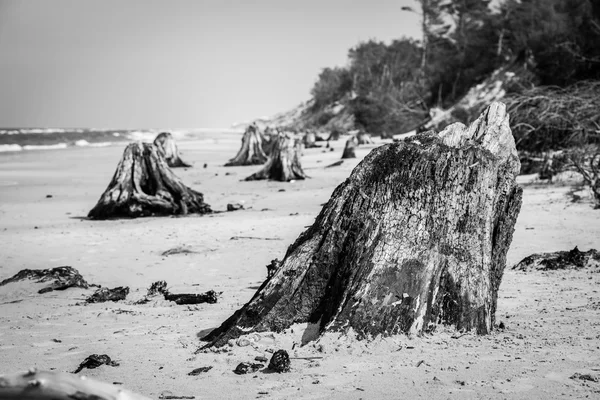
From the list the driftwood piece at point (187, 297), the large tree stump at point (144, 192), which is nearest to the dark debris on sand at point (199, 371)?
the driftwood piece at point (187, 297)

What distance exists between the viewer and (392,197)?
13.1 feet

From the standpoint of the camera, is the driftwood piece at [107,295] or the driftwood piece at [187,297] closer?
the driftwood piece at [187,297]

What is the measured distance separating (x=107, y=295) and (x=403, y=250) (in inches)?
124

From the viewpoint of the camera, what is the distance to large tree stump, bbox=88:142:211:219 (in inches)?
449

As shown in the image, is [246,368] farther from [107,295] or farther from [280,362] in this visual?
[107,295]

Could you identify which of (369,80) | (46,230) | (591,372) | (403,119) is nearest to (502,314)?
(591,372)

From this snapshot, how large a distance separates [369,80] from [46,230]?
56.5 meters

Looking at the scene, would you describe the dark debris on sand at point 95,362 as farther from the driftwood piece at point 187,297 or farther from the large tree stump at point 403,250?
the driftwood piece at point 187,297

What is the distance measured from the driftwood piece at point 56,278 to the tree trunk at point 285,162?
425 inches

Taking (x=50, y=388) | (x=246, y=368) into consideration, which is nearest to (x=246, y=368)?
(x=246, y=368)

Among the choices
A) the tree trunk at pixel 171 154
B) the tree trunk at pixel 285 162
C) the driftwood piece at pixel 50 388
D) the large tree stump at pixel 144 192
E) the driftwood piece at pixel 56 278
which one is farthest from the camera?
the tree trunk at pixel 171 154

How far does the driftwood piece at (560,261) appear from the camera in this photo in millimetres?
5941

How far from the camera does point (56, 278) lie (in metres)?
6.25

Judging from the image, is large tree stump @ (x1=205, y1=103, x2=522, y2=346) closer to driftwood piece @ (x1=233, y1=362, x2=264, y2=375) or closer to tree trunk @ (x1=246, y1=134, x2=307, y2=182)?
driftwood piece @ (x1=233, y1=362, x2=264, y2=375)
